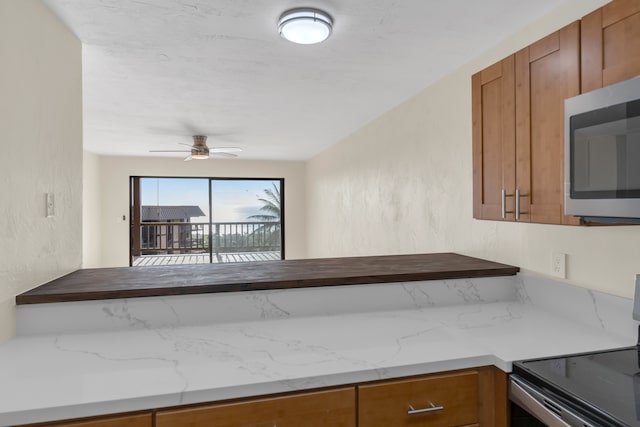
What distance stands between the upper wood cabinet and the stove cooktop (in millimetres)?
468

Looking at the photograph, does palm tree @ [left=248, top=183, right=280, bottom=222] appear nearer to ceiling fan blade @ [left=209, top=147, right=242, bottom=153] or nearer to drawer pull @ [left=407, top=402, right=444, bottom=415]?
ceiling fan blade @ [left=209, top=147, right=242, bottom=153]

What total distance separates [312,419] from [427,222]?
201 cm

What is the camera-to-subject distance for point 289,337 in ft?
4.53

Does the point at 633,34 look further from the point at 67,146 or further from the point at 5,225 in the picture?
the point at 67,146

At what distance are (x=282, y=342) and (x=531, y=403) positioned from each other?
0.80m

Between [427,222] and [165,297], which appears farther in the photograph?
[427,222]

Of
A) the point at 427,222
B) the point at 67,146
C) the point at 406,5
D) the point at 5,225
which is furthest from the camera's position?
the point at 427,222

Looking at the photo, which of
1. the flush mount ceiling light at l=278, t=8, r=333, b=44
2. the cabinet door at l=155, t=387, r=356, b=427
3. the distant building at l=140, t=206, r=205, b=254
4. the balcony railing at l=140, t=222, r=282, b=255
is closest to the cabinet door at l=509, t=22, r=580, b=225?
the flush mount ceiling light at l=278, t=8, r=333, b=44

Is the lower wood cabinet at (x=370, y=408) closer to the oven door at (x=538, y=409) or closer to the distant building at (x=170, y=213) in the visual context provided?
the oven door at (x=538, y=409)

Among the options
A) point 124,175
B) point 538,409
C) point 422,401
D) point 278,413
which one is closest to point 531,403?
point 538,409

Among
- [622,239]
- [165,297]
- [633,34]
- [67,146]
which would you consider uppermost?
[633,34]

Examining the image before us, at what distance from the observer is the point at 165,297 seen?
1502mm

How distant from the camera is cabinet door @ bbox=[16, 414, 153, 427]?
3.02 ft

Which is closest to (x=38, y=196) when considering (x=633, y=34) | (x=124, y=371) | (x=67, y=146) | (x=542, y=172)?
(x=67, y=146)
